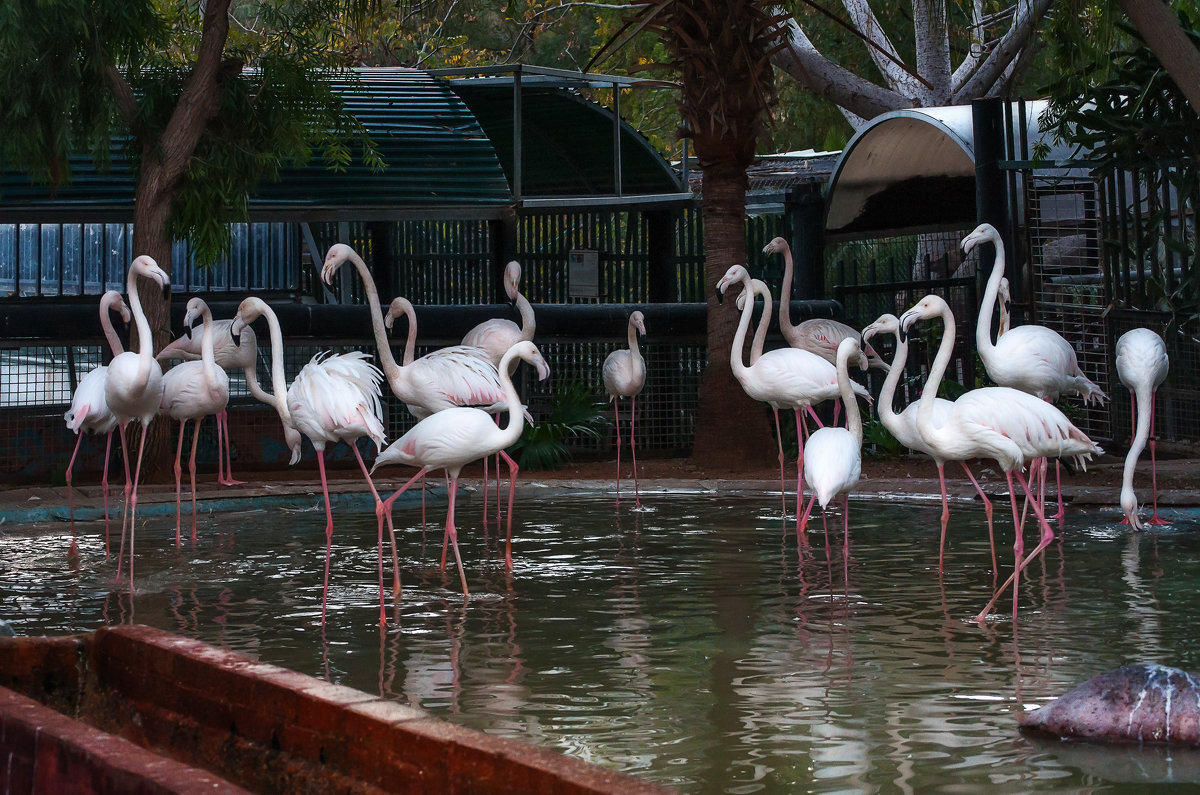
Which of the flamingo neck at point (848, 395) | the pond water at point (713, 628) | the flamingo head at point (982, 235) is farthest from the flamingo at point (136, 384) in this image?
the flamingo head at point (982, 235)

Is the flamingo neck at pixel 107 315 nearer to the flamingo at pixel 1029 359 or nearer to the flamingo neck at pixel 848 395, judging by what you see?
the flamingo neck at pixel 848 395

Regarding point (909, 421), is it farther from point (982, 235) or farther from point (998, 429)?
point (982, 235)

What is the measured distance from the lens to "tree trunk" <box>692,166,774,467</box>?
41.7 ft

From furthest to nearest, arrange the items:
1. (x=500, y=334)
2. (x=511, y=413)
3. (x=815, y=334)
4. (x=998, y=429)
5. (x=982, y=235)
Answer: (x=815, y=334) → (x=500, y=334) → (x=982, y=235) → (x=511, y=413) → (x=998, y=429)

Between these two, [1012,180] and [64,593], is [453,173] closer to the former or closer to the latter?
[1012,180]

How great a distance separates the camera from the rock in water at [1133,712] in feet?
13.6

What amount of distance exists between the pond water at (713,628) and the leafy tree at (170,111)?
341cm

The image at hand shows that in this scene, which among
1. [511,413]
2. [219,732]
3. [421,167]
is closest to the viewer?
[219,732]

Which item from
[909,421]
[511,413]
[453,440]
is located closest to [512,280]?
[511,413]

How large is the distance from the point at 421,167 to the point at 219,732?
11.4m

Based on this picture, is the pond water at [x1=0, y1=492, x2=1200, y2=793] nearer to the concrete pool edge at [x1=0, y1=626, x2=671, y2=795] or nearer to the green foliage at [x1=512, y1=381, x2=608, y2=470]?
the concrete pool edge at [x1=0, y1=626, x2=671, y2=795]

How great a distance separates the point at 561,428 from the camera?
1362cm

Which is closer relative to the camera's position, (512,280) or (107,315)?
(107,315)

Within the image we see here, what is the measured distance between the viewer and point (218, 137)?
1205 cm
